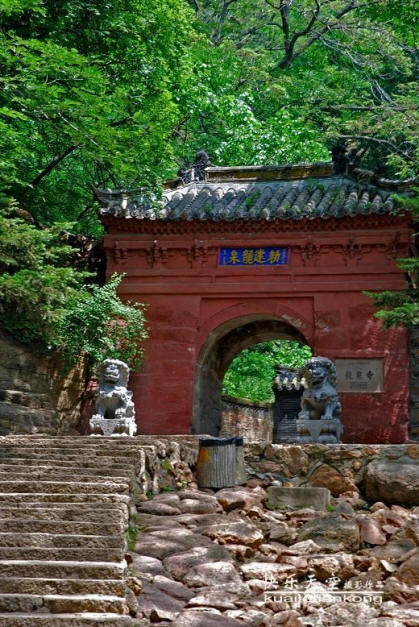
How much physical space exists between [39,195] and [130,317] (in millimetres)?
4253

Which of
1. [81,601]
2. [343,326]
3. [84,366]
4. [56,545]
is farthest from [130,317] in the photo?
[81,601]

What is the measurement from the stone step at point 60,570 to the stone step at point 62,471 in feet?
5.92

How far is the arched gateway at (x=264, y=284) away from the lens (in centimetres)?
1340

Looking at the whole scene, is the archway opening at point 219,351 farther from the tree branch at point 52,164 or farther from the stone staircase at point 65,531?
the stone staircase at point 65,531

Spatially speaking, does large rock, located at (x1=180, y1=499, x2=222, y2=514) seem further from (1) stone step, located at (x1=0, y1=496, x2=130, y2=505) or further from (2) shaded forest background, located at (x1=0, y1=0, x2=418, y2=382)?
(2) shaded forest background, located at (x1=0, y1=0, x2=418, y2=382)

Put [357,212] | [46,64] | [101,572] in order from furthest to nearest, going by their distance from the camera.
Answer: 1. [357,212]
2. [46,64]
3. [101,572]

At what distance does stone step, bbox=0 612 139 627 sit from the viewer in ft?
16.6

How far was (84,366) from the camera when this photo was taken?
14531 mm

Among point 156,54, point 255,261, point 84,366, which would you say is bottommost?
point 84,366

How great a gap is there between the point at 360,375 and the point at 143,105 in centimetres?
735

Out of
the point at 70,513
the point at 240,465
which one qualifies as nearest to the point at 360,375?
the point at 240,465

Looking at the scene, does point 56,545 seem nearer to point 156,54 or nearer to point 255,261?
point 255,261

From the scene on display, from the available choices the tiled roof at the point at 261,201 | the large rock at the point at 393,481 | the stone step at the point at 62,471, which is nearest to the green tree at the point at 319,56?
the tiled roof at the point at 261,201

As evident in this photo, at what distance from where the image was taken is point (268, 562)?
22.2 feet
